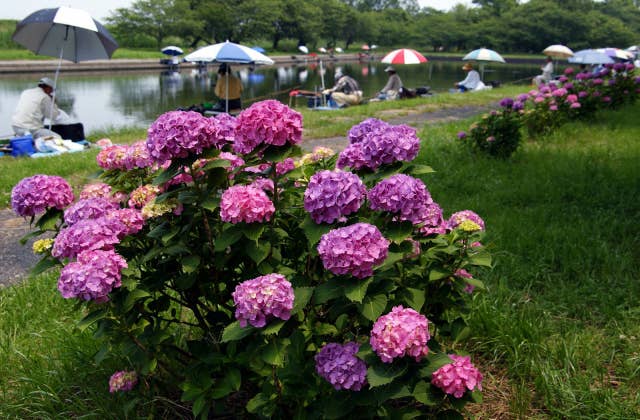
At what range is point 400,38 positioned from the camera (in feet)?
281

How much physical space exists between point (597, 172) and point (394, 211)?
425cm

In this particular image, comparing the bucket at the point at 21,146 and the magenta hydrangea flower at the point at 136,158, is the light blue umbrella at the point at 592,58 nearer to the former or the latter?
the bucket at the point at 21,146

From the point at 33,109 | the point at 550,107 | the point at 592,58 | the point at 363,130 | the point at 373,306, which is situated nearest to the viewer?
the point at 373,306

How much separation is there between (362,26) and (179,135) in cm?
8681

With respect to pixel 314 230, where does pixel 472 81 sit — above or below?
above

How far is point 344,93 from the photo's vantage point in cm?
1541

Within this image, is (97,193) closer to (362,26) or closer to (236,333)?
(236,333)

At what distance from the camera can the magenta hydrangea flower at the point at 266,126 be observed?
1.56m

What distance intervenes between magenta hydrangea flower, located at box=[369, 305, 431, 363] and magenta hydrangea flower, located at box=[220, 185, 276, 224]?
1.49ft

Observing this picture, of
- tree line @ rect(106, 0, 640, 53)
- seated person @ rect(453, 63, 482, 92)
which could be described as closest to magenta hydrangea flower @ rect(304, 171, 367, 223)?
seated person @ rect(453, 63, 482, 92)

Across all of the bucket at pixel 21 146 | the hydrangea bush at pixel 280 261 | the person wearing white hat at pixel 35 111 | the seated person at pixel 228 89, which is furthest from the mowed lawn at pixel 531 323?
the seated person at pixel 228 89

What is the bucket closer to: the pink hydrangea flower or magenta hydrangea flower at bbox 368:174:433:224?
the pink hydrangea flower

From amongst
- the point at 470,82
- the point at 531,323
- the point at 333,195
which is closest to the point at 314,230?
the point at 333,195

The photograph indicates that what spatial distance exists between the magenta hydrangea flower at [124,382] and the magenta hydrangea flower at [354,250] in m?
0.98
